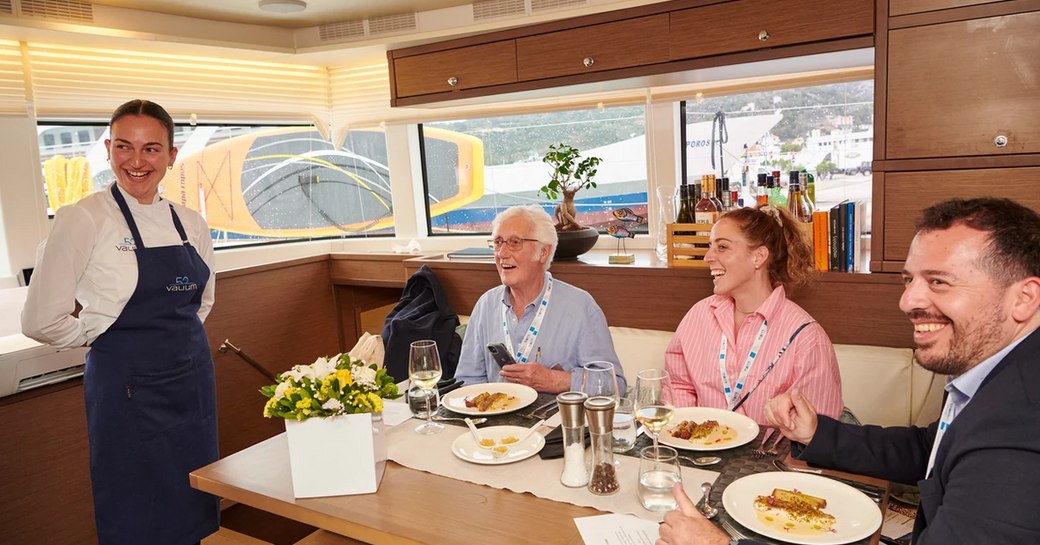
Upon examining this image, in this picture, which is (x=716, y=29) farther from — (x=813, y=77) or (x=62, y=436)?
(x=62, y=436)

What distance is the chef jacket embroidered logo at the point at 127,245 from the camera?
2.42 meters

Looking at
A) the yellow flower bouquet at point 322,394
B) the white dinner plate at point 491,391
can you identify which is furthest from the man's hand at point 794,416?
the yellow flower bouquet at point 322,394

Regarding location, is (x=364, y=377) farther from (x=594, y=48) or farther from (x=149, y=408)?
(x=594, y=48)

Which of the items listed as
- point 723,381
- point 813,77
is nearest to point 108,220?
point 723,381

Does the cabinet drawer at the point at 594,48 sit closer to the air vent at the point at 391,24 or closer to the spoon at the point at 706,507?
the air vent at the point at 391,24

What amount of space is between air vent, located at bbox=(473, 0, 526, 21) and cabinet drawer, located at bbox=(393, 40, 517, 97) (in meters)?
0.69

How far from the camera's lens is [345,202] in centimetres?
513

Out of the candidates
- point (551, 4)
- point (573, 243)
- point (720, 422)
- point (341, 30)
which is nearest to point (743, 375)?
point (720, 422)

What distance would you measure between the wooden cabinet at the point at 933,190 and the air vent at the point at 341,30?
9.94 ft

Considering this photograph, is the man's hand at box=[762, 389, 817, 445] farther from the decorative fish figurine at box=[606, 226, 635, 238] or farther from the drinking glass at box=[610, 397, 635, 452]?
the decorative fish figurine at box=[606, 226, 635, 238]

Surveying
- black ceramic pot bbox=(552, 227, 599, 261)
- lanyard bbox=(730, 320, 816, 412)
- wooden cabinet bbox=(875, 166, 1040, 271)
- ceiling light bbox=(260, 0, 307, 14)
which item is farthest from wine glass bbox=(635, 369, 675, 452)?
ceiling light bbox=(260, 0, 307, 14)

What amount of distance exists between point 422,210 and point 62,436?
2.53m

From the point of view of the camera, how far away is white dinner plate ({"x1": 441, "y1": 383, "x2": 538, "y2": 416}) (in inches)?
80.4

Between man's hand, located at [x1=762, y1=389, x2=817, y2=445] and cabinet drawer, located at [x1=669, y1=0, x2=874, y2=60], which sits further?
cabinet drawer, located at [x1=669, y1=0, x2=874, y2=60]
